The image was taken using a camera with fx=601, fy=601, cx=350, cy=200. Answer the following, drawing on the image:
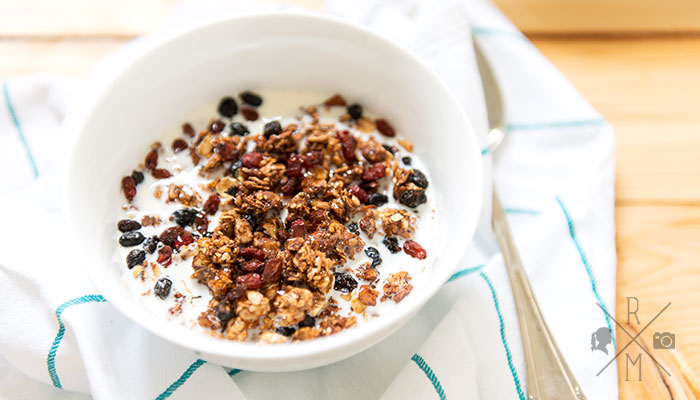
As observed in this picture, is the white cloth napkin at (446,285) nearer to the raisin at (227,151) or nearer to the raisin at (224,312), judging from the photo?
the raisin at (224,312)

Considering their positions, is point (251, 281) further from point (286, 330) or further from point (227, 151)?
point (227, 151)

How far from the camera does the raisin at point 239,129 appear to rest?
104 cm

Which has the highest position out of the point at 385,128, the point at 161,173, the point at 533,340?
the point at 385,128

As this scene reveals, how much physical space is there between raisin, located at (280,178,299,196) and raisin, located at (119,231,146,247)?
9.0 inches

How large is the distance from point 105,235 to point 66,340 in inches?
7.2

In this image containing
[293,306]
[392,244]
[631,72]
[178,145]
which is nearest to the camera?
[293,306]

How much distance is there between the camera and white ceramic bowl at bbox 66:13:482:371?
829 mm

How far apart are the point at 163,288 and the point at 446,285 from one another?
47cm

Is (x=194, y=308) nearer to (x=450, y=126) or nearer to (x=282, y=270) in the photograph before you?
(x=282, y=270)

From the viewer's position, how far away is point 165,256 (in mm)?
899

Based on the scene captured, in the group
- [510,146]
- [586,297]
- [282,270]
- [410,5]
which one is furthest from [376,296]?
[410,5]

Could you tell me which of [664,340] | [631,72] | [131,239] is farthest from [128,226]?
Answer: [631,72]

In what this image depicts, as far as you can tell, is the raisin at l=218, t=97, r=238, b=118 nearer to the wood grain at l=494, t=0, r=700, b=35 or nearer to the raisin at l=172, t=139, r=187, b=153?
the raisin at l=172, t=139, r=187, b=153

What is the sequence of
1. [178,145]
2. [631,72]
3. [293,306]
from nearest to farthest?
[293,306] < [178,145] < [631,72]
